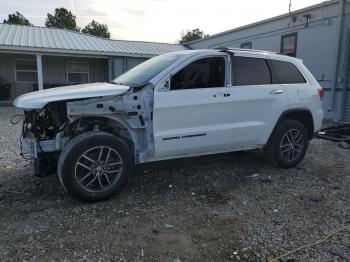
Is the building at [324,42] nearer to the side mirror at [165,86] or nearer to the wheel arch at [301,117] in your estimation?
the wheel arch at [301,117]

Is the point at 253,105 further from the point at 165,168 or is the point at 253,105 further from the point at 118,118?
the point at 118,118

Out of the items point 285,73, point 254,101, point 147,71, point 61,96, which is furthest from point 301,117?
point 61,96

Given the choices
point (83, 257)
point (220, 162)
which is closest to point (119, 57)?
point (220, 162)

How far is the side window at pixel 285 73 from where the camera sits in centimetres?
539

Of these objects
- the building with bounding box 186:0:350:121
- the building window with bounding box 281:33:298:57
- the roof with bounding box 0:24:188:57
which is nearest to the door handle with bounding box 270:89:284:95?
the building with bounding box 186:0:350:121

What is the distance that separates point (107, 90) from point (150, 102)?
22.4 inches

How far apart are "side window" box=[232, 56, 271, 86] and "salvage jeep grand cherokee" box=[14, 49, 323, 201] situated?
2cm

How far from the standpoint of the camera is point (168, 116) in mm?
4410

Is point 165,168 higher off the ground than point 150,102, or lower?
lower

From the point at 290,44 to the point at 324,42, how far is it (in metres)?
1.71

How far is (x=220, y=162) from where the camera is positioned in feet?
19.2

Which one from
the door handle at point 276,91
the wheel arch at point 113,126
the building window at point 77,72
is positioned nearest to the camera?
the wheel arch at point 113,126

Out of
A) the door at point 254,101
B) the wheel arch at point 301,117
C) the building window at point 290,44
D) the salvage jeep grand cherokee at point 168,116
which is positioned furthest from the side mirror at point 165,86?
the building window at point 290,44

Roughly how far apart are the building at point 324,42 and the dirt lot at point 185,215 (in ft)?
21.9
